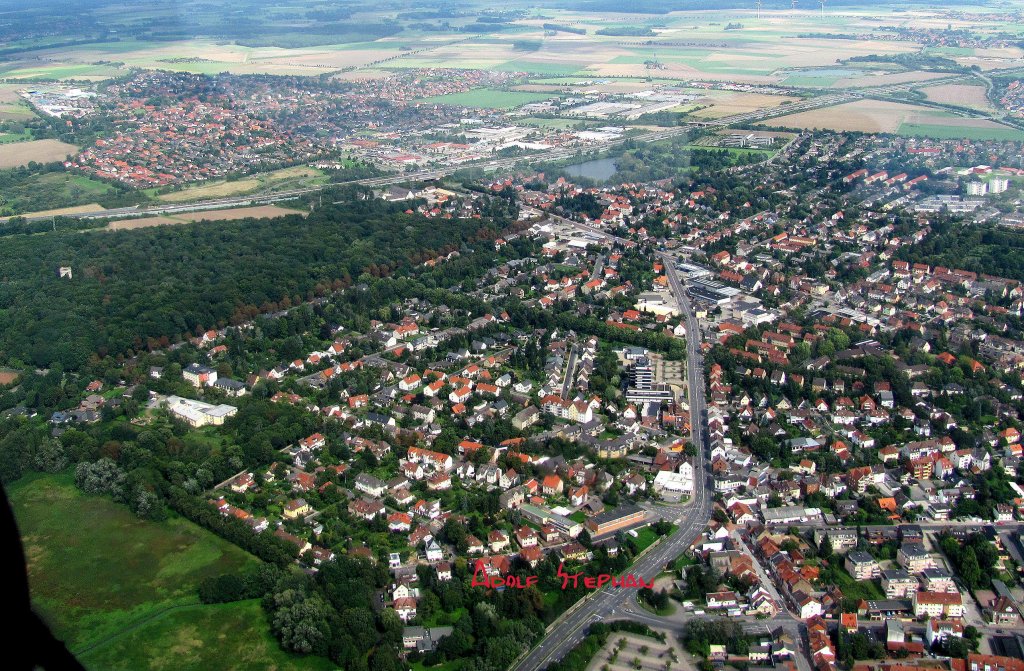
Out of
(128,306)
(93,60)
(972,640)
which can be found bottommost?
(972,640)

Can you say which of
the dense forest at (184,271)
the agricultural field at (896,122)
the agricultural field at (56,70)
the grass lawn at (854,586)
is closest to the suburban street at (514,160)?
the agricultural field at (896,122)

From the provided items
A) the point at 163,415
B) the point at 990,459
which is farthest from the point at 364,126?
the point at 990,459

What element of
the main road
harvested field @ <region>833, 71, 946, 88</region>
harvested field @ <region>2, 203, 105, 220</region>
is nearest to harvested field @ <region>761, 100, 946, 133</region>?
harvested field @ <region>833, 71, 946, 88</region>

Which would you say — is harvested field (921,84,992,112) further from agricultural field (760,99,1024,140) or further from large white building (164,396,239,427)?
large white building (164,396,239,427)

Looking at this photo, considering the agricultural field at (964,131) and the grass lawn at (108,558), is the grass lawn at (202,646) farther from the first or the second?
the agricultural field at (964,131)

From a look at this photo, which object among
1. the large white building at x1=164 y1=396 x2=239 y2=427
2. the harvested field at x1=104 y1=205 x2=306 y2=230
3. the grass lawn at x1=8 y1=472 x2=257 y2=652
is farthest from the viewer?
the harvested field at x1=104 y1=205 x2=306 y2=230

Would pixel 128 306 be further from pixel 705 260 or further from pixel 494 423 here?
pixel 705 260
